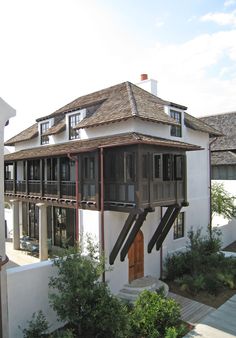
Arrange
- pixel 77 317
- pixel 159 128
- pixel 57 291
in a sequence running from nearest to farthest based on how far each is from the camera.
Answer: pixel 77 317 → pixel 57 291 → pixel 159 128

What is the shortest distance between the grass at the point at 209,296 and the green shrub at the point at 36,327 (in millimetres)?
6750

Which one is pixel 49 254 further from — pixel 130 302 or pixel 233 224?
pixel 233 224

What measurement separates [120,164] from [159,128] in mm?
4444

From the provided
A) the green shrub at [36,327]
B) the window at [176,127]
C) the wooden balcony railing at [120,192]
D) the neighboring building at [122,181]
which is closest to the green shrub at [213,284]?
the neighboring building at [122,181]

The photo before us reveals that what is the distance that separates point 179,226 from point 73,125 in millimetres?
9073

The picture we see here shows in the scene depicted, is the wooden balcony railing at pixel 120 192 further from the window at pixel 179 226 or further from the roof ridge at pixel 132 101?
the window at pixel 179 226

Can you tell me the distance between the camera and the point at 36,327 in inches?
383

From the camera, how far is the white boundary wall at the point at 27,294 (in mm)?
9703

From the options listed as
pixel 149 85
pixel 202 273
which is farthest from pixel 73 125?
pixel 202 273

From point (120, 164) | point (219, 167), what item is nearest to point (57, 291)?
point (120, 164)

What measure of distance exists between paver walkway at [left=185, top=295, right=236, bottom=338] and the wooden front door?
160 inches

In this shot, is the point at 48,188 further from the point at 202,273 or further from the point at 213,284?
the point at 213,284

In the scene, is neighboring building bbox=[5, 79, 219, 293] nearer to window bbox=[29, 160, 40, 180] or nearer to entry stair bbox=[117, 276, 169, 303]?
window bbox=[29, 160, 40, 180]

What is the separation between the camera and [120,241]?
1319 centimetres
